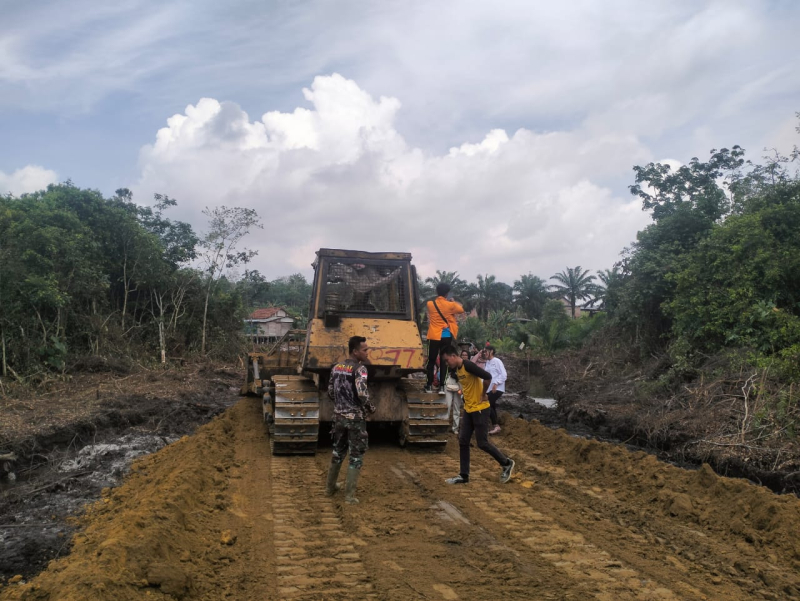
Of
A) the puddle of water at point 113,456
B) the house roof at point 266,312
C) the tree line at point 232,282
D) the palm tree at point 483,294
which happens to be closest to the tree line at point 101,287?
the tree line at point 232,282

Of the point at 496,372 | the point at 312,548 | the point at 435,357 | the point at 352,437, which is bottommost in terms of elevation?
the point at 312,548

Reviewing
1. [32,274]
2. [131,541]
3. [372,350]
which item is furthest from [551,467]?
[32,274]

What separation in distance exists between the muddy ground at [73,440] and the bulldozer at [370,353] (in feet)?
8.40

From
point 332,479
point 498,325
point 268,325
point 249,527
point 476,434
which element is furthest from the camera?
point 498,325

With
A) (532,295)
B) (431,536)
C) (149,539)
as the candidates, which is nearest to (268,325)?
(532,295)

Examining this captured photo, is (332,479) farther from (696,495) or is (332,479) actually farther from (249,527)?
(696,495)

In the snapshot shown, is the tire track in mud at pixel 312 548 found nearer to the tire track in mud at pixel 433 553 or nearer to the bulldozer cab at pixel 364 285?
the tire track in mud at pixel 433 553

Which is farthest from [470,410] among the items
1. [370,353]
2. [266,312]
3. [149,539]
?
[266,312]

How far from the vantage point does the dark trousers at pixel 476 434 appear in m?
7.62

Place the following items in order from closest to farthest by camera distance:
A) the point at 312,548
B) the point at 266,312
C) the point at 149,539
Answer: the point at 149,539
the point at 312,548
the point at 266,312

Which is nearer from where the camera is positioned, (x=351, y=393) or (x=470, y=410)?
(x=351, y=393)

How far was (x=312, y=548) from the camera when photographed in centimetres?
548

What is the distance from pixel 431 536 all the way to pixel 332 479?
1671mm

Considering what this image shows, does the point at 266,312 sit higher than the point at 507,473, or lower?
higher
